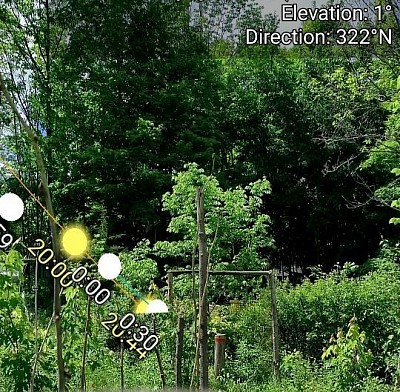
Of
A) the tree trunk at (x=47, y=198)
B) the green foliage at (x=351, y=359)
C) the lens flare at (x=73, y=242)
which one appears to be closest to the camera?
the tree trunk at (x=47, y=198)

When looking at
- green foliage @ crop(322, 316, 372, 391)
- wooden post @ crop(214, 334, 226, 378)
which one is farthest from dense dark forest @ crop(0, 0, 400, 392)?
green foliage @ crop(322, 316, 372, 391)

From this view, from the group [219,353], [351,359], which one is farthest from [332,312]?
[351,359]

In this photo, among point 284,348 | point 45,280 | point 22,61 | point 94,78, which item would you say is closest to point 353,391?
point 284,348

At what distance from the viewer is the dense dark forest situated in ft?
24.9

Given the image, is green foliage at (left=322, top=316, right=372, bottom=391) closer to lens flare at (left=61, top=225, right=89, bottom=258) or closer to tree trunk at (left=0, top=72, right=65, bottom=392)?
lens flare at (left=61, top=225, right=89, bottom=258)

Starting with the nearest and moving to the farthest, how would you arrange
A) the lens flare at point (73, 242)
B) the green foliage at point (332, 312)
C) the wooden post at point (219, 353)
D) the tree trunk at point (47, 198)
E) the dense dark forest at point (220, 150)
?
the tree trunk at point (47, 198) < the lens flare at point (73, 242) < the wooden post at point (219, 353) < the green foliage at point (332, 312) < the dense dark forest at point (220, 150)

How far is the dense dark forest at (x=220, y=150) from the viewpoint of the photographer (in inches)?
299

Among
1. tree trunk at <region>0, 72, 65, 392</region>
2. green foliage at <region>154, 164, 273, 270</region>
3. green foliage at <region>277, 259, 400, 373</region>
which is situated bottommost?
tree trunk at <region>0, 72, 65, 392</region>

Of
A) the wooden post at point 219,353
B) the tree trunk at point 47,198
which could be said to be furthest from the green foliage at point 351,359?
the tree trunk at point 47,198

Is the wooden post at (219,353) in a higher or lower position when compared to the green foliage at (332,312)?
lower

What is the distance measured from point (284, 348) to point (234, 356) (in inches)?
21.2

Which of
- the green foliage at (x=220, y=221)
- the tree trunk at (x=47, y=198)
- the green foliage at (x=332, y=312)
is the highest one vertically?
Result: the green foliage at (x=220, y=221)

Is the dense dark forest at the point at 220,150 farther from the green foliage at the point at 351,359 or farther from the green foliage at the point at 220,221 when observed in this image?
the green foliage at the point at 351,359

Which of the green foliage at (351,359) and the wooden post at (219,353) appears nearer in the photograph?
the green foliage at (351,359)
